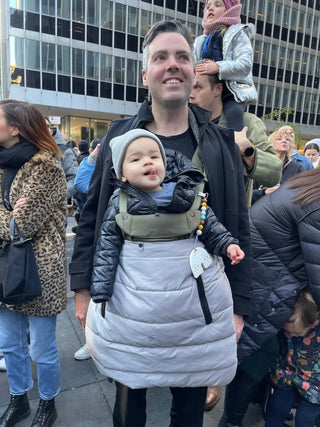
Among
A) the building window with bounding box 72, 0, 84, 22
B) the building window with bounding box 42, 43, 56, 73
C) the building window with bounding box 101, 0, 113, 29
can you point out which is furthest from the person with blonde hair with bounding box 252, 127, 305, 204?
the building window with bounding box 101, 0, 113, 29

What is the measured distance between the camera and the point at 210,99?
220 centimetres

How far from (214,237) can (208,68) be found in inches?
49.0

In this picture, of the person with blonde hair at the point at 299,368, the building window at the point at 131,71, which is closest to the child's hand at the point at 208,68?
the person with blonde hair at the point at 299,368

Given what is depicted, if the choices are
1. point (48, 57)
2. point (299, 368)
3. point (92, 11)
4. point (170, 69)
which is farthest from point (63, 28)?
point (299, 368)

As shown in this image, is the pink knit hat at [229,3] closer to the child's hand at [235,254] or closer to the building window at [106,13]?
the child's hand at [235,254]

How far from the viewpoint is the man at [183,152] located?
1516mm

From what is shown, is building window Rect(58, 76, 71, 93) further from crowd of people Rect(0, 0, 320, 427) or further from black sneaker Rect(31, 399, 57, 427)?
black sneaker Rect(31, 399, 57, 427)

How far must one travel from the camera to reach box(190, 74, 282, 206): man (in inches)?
76.5

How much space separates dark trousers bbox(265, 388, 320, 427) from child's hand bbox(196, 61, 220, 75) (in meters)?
2.15

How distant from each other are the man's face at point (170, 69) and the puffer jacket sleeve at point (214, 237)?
60 cm

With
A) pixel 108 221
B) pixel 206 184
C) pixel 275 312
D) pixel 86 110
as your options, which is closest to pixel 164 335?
pixel 108 221

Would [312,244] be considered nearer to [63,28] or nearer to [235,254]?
[235,254]

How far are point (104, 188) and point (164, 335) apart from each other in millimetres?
760

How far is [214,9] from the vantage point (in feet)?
7.54
